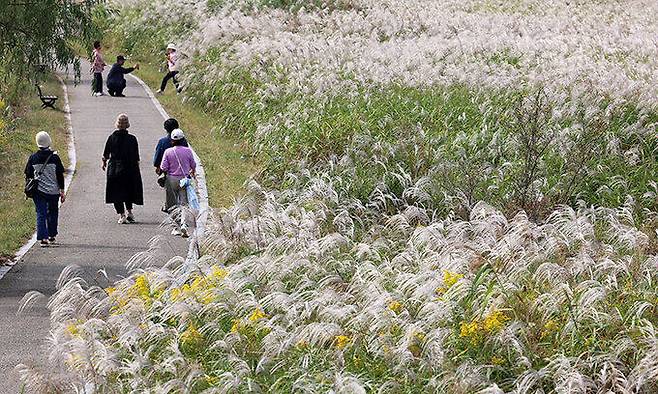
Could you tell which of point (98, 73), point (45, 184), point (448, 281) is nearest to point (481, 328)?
point (448, 281)

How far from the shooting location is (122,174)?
53.4ft

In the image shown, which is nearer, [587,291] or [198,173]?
[587,291]

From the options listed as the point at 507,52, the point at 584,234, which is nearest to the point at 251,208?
the point at 584,234

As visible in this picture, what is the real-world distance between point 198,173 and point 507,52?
7070mm

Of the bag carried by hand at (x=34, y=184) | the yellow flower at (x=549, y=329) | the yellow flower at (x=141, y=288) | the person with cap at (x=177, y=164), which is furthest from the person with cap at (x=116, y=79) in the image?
the yellow flower at (x=549, y=329)

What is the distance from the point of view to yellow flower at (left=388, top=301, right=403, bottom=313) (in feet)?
29.5

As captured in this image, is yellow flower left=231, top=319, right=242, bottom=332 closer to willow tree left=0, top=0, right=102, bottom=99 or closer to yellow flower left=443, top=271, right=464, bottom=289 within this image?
yellow flower left=443, top=271, right=464, bottom=289

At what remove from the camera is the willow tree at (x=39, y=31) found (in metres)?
14.2

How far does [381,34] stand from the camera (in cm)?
2819

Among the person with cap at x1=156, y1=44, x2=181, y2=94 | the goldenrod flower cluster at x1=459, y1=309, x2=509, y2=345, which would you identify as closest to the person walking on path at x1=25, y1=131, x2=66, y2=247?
the goldenrod flower cluster at x1=459, y1=309, x2=509, y2=345

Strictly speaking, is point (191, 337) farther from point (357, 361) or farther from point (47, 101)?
point (47, 101)

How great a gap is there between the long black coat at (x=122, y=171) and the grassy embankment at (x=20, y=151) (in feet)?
4.52

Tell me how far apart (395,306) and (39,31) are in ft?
25.4

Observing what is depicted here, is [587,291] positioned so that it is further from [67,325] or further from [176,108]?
[176,108]
